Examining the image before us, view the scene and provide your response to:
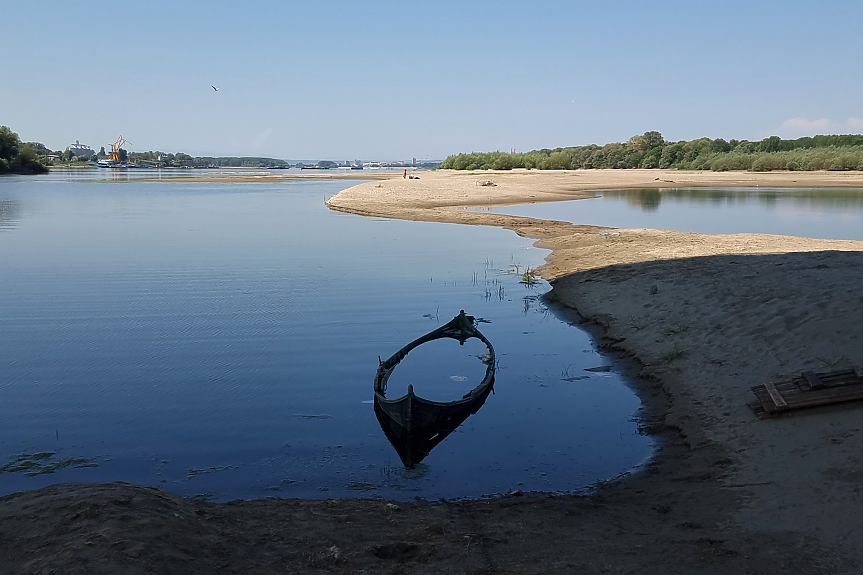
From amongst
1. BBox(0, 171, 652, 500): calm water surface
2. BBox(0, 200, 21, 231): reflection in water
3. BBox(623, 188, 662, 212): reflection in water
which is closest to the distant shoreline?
BBox(0, 171, 652, 500): calm water surface

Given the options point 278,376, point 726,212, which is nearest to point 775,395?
point 278,376

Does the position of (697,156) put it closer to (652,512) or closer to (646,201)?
(646,201)

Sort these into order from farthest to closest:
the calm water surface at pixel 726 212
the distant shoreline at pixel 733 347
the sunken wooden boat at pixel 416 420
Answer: the calm water surface at pixel 726 212, the sunken wooden boat at pixel 416 420, the distant shoreline at pixel 733 347

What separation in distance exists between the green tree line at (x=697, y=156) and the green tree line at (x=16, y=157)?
7127 cm

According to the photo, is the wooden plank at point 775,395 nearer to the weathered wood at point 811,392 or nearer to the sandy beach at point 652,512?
the weathered wood at point 811,392

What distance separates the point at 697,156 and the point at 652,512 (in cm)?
10741

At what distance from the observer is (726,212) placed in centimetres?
4181

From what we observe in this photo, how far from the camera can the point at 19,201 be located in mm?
50938

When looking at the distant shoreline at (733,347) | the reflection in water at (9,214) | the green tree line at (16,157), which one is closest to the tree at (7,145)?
the green tree line at (16,157)

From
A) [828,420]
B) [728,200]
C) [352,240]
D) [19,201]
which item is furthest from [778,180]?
[828,420]

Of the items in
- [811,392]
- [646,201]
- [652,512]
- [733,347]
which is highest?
[646,201]

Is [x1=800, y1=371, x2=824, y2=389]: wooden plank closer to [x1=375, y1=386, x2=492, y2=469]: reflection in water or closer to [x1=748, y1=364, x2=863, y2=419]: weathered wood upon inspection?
[x1=748, y1=364, x2=863, y2=419]: weathered wood

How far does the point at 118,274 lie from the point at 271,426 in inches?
533

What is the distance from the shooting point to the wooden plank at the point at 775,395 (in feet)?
27.5
